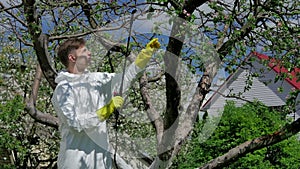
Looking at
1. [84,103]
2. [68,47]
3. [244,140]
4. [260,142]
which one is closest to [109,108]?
[84,103]

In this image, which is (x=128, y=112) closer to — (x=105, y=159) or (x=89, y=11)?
(x=89, y=11)

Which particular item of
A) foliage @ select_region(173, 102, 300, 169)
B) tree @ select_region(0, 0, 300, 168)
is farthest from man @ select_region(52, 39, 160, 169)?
foliage @ select_region(173, 102, 300, 169)

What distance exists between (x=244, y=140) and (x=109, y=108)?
11.3 ft

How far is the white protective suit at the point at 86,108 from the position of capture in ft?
9.95

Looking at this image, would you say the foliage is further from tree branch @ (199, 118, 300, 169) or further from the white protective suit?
the white protective suit

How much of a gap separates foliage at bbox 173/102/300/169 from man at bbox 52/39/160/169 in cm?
277

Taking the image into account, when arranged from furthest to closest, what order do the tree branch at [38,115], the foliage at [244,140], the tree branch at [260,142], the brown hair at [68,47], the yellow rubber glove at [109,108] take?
the foliage at [244,140] → the tree branch at [38,115] → the tree branch at [260,142] → the brown hair at [68,47] → the yellow rubber glove at [109,108]

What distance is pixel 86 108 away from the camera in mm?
3117

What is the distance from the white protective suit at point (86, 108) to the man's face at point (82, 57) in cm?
9

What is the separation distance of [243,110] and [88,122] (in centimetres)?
384

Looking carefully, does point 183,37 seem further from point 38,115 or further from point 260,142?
point 38,115

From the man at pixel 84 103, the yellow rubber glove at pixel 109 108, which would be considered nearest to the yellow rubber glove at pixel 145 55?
the man at pixel 84 103

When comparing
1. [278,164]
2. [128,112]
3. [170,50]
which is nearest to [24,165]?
[128,112]

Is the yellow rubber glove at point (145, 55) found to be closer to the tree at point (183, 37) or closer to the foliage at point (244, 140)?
the tree at point (183, 37)
